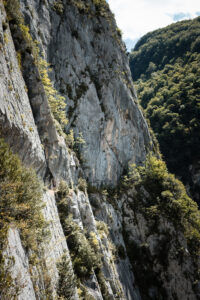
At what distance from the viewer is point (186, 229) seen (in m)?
22.9

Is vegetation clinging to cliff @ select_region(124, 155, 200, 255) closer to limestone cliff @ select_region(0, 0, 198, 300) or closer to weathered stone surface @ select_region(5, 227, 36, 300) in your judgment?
limestone cliff @ select_region(0, 0, 198, 300)

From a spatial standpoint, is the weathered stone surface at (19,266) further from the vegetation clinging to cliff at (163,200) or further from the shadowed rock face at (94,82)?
the vegetation clinging to cliff at (163,200)

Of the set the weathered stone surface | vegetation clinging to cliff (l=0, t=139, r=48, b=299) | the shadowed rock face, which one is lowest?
the weathered stone surface

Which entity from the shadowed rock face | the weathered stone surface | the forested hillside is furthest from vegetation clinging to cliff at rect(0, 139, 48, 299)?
the forested hillside

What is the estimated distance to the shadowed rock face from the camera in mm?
21891

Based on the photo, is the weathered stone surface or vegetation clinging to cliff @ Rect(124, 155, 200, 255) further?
vegetation clinging to cliff @ Rect(124, 155, 200, 255)

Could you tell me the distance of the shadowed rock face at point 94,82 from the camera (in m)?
21.9

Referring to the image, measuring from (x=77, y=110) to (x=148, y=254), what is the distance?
69.7 ft

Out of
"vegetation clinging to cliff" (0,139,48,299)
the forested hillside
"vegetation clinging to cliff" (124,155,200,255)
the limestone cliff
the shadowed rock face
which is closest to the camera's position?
"vegetation clinging to cliff" (0,139,48,299)

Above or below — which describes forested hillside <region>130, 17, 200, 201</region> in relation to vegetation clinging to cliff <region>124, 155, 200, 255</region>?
above

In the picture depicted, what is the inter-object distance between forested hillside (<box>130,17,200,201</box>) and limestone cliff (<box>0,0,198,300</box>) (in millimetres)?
20524

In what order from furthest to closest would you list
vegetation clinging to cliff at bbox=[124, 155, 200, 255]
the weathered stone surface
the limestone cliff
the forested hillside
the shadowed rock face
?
the forested hillside
vegetation clinging to cliff at bbox=[124, 155, 200, 255]
the shadowed rock face
the limestone cliff
the weathered stone surface

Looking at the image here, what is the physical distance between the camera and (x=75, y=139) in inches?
845

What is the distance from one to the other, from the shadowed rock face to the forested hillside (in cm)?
2291
